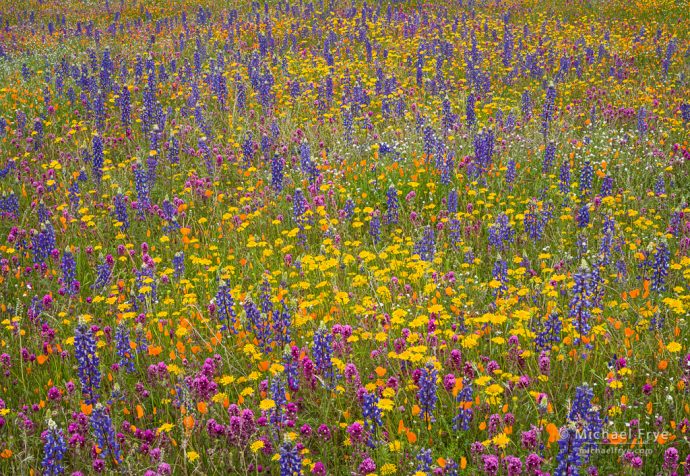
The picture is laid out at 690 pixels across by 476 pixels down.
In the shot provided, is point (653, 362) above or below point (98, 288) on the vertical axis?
above

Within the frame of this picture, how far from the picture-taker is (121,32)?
15352mm

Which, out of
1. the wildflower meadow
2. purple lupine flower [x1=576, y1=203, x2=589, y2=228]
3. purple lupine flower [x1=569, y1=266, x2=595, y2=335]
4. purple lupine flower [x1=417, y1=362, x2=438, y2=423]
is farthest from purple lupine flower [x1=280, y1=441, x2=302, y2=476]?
purple lupine flower [x1=576, y1=203, x2=589, y2=228]

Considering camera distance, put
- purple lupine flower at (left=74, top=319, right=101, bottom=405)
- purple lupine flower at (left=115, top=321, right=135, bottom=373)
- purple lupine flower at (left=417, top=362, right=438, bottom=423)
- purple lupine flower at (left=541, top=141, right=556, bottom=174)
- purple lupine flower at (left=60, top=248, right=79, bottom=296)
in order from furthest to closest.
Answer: purple lupine flower at (left=541, top=141, right=556, bottom=174)
purple lupine flower at (left=60, top=248, right=79, bottom=296)
purple lupine flower at (left=115, top=321, right=135, bottom=373)
purple lupine flower at (left=74, top=319, right=101, bottom=405)
purple lupine flower at (left=417, top=362, right=438, bottom=423)

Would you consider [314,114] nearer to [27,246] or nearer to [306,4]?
[27,246]

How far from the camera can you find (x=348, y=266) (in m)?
5.39

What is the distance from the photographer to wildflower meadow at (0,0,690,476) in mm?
3326

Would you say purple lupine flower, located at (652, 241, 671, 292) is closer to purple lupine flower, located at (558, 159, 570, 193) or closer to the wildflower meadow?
the wildflower meadow

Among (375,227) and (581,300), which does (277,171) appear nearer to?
(375,227)

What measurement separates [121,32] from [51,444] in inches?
562

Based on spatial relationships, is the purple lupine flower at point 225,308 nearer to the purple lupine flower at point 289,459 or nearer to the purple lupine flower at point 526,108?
the purple lupine flower at point 289,459

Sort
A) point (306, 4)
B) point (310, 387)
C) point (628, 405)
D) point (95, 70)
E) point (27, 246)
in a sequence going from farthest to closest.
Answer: point (306, 4), point (95, 70), point (27, 246), point (310, 387), point (628, 405)

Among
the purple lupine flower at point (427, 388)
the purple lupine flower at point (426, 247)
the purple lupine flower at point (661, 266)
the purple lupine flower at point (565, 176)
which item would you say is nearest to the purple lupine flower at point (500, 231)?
the purple lupine flower at point (426, 247)

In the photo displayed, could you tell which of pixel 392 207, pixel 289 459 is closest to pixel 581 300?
pixel 289 459

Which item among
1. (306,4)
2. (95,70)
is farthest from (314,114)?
(306,4)
